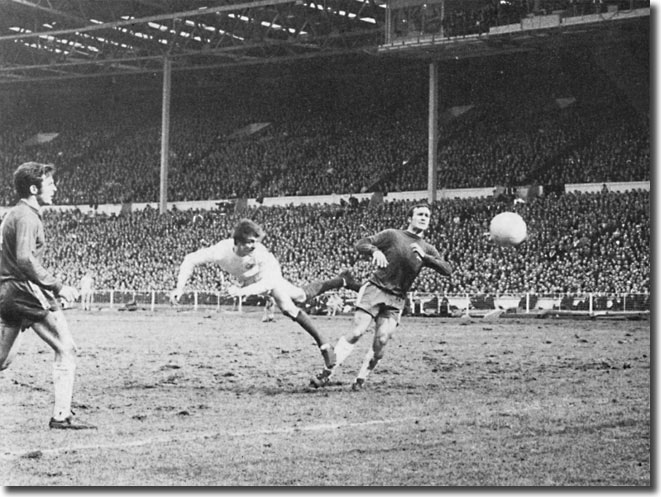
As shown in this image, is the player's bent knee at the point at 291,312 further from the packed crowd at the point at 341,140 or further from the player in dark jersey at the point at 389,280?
the packed crowd at the point at 341,140

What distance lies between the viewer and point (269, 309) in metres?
25.0

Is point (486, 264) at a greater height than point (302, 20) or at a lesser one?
lesser

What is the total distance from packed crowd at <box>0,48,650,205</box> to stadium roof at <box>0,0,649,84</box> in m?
3.10

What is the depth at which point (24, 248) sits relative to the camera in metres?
7.31

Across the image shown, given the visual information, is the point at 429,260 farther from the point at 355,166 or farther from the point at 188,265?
the point at 355,166

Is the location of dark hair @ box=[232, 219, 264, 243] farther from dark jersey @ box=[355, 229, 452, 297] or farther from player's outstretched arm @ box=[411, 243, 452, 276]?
player's outstretched arm @ box=[411, 243, 452, 276]

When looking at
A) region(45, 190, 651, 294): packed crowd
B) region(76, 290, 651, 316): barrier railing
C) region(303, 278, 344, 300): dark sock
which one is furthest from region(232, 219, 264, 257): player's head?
region(76, 290, 651, 316): barrier railing

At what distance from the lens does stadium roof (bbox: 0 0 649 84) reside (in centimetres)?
3841

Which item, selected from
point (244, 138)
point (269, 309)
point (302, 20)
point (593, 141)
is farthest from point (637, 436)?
point (244, 138)

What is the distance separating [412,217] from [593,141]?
2478cm

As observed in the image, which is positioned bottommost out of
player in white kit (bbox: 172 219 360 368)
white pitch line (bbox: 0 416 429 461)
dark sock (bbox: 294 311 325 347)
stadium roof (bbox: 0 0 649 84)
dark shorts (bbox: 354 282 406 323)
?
white pitch line (bbox: 0 416 429 461)

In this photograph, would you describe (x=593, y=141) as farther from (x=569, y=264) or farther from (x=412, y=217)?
(x=412, y=217)

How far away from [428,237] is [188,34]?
777 inches

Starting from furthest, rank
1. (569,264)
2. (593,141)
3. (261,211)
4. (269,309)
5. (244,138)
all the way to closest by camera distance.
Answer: (244,138)
(261,211)
(593,141)
(269,309)
(569,264)
